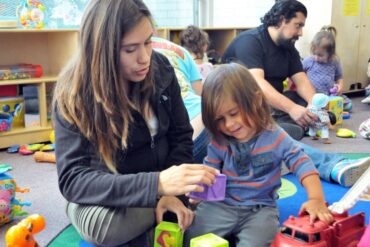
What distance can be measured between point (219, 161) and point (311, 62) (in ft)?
6.74

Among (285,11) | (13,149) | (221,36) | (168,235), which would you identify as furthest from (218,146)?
(221,36)

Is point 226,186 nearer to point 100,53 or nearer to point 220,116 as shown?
point 220,116

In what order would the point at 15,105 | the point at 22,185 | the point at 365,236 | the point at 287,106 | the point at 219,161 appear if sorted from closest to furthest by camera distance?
the point at 365,236
the point at 219,161
the point at 22,185
the point at 287,106
the point at 15,105

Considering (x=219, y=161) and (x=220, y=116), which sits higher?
(x=220, y=116)

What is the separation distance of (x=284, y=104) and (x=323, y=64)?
1.24 m

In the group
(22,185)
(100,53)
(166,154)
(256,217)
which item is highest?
(100,53)

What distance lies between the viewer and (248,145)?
1034mm

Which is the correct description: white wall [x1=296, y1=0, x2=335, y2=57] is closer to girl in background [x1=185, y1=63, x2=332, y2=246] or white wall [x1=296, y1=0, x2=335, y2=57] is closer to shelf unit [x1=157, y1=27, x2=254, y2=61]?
shelf unit [x1=157, y1=27, x2=254, y2=61]

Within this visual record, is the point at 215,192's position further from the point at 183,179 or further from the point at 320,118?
the point at 320,118

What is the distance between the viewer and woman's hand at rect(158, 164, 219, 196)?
855 millimetres

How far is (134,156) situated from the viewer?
106cm

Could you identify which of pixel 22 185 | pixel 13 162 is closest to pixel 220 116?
pixel 22 185

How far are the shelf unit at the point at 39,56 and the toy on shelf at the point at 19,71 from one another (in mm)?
42

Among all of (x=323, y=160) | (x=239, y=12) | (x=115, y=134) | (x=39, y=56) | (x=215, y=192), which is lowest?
(x=323, y=160)
